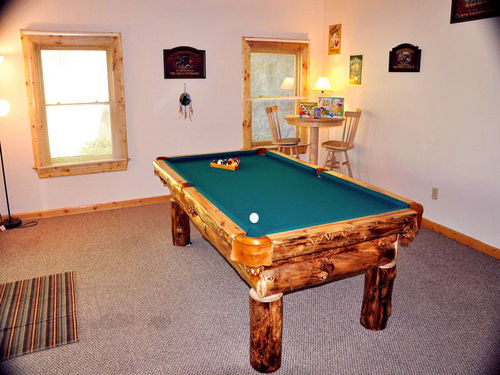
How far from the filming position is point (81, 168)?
16.3 feet

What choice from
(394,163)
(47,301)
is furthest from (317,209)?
(394,163)

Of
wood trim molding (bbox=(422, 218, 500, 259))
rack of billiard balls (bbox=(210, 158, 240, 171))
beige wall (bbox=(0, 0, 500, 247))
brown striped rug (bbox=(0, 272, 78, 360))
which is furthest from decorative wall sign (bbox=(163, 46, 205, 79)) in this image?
wood trim molding (bbox=(422, 218, 500, 259))

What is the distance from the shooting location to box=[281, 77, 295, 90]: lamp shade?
20.0 ft

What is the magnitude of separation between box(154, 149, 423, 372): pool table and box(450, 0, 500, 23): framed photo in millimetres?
2116

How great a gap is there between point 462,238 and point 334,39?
10.6ft

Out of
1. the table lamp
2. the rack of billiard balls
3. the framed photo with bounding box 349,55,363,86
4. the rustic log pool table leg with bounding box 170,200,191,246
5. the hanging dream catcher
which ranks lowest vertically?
the rustic log pool table leg with bounding box 170,200,191,246

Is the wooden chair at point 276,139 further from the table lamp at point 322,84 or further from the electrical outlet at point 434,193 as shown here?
the electrical outlet at point 434,193

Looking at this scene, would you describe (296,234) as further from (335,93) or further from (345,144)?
(335,93)

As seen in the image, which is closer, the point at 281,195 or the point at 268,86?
the point at 281,195

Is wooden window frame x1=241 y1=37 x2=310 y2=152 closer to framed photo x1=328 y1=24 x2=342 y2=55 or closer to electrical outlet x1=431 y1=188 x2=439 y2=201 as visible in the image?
framed photo x1=328 y1=24 x2=342 y2=55

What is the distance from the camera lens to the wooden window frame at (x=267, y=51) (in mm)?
5605

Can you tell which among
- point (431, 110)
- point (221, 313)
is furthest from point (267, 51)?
point (221, 313)

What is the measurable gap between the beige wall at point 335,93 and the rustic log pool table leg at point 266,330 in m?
2.64

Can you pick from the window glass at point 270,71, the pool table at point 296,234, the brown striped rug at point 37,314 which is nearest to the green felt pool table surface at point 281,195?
the pool table at point 296,234
